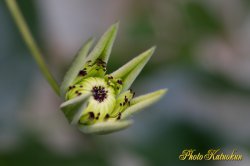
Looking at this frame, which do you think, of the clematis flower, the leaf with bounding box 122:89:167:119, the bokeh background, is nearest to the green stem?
the clematis flower

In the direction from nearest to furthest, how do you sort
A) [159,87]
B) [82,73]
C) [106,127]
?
1. [106,127]
2. [82,73]
3. [159,87]

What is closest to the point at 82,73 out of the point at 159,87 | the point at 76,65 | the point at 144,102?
the point at 76,65

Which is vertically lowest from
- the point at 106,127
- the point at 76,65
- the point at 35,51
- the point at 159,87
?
the point at 106,127

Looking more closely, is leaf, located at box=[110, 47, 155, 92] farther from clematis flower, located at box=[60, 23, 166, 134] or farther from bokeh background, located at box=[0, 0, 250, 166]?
bokeh background, located at box=[0, 0, 250, 166]

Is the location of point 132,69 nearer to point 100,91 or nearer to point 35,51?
point 100,91

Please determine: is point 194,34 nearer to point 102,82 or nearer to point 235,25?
point 235,25

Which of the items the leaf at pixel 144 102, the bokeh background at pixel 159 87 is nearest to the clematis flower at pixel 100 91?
the leaf at pixel 144 102

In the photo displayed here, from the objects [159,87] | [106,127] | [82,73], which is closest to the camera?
[106,127]
